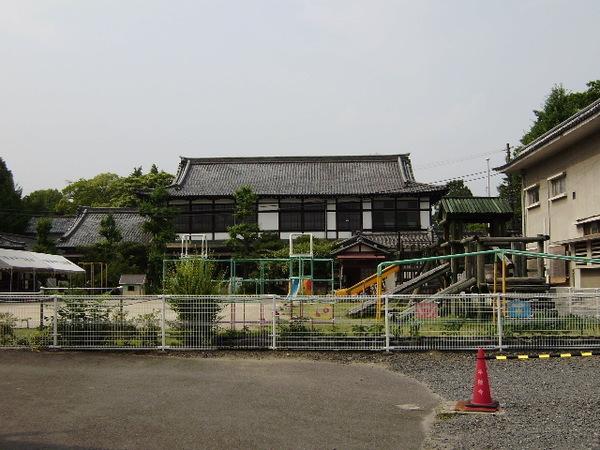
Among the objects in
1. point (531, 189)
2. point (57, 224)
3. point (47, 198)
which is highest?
point (47, 198)

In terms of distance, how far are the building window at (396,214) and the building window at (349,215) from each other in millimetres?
986

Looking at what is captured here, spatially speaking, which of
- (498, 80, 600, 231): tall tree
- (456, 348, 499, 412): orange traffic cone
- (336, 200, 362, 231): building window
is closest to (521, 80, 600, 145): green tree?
(498, 80, 600, 231): tall tree

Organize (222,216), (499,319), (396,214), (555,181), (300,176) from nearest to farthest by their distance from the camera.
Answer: (499,319)
(555,181)
(396,214)
(222,216)
(300,176)

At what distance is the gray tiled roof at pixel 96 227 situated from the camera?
43.8 metres

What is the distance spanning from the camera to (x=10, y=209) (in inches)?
2088

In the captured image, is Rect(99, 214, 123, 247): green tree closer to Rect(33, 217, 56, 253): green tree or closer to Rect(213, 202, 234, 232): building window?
Rect(33, 217, 56, 253): green tree

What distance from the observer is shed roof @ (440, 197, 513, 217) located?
17.0m

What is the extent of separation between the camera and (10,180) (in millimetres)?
56844

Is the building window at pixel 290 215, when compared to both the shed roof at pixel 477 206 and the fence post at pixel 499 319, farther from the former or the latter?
the fence post at pixel 499 319

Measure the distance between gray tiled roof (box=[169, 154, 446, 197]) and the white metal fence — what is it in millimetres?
26538

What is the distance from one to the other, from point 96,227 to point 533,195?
33446mm

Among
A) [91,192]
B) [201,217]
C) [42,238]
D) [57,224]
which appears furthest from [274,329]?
[91,192]

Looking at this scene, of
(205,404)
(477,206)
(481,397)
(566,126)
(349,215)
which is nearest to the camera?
(481,397)

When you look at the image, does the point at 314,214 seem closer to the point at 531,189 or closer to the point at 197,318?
the point at 531,189
